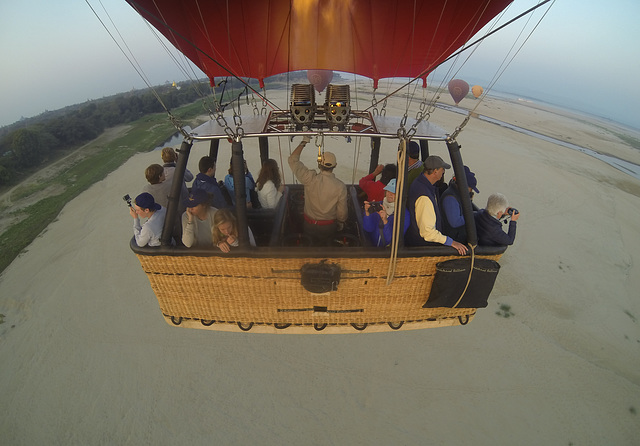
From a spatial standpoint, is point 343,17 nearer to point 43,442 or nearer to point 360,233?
point 360,233

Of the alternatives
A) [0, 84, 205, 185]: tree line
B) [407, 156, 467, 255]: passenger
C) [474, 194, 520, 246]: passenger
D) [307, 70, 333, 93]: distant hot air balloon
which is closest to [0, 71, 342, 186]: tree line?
[0, 84, 205, 185]: tree line

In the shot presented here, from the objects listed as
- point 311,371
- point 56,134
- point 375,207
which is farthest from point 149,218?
point 56,134

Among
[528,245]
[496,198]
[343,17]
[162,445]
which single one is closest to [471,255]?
[496,198]

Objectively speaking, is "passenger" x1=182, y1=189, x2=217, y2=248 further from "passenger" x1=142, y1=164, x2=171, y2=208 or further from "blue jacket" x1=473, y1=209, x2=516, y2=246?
"blue jacket" x1=473, y1=209, x2=516, y2=246

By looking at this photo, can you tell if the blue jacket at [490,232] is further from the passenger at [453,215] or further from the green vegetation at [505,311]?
the green vegetation at [505,311]

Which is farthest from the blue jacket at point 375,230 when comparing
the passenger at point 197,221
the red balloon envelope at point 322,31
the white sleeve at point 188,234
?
the red balloon envelope at point 322,31
